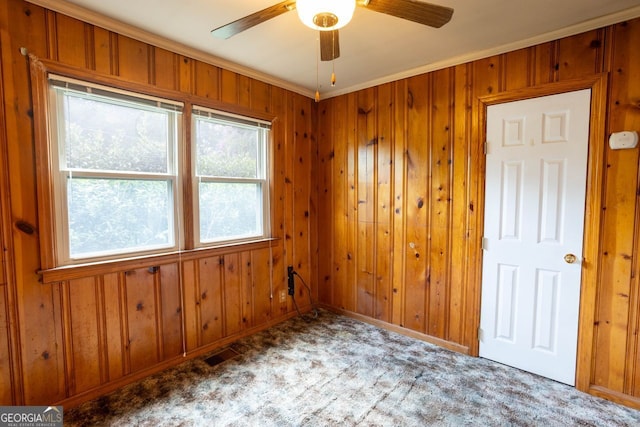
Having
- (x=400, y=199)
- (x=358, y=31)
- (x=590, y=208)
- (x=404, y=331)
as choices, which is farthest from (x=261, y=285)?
(x=590, y=208)

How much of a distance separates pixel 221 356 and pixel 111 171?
1.74 metres

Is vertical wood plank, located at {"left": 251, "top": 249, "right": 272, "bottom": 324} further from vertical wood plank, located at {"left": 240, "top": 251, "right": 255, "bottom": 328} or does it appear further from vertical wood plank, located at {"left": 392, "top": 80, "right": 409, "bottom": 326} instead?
vertical wood plank, located at {"left": 392, "top": 80, "right": 409, "bottom": 326}

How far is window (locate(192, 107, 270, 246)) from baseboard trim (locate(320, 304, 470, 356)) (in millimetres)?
1300

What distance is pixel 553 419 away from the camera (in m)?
1.92

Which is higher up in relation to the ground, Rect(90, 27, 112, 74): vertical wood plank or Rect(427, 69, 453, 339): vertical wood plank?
Rect(90, 27, 112, 74): vertical wood plank

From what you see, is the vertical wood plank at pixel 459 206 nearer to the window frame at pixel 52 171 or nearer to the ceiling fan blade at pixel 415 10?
the ceiling fan blade at pixel 415 10

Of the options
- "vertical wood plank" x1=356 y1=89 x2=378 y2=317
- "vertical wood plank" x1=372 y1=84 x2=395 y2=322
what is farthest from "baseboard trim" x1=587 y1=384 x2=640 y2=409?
"vertical wood plank" x1=356 y1=89 x2=378 y2=317

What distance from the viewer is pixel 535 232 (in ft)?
7.77

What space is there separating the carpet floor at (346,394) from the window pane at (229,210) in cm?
108

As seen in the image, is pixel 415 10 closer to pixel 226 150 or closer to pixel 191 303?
pixel 226 150

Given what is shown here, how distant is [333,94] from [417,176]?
140 cm

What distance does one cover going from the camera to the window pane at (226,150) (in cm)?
269

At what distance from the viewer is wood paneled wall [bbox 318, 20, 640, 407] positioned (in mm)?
2045

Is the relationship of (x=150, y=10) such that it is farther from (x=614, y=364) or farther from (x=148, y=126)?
(x=614, y=364)
